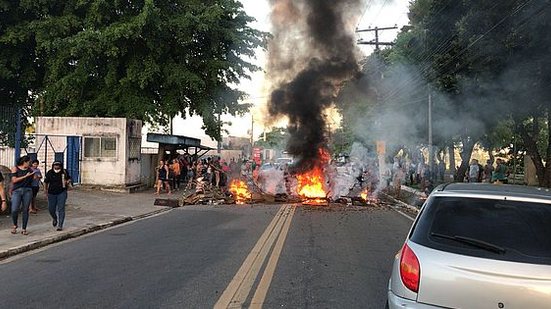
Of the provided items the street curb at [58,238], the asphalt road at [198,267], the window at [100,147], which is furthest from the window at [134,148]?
the asphalt road at [198,267]

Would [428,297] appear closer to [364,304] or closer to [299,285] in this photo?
[364,304]

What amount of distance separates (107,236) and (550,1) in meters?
10.9

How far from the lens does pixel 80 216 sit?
43.8 ft

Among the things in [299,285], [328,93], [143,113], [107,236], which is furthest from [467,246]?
[143,113]

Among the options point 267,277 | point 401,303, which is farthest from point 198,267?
point 401,303

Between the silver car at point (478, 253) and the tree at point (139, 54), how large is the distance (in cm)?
1960

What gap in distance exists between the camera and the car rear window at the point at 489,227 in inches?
130

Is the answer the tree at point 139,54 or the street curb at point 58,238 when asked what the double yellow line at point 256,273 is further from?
the tree at point 139,54

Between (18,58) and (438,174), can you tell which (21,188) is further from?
(438,174)

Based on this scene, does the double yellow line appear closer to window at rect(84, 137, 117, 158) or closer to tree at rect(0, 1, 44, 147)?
window at rect(84, 137, 117, 158)

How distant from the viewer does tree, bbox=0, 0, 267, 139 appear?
866 inches

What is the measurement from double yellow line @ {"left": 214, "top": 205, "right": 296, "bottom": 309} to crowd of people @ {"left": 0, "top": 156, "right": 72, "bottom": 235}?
4374 millimetres

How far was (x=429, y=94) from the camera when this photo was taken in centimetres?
2198

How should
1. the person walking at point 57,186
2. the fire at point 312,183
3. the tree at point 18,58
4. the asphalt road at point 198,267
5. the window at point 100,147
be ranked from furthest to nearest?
the tree at point 18,58 → the window at point 100,147 → the fire at point 312,183 → the person walking at point 57,186 → the asphalt road at point 198,267
